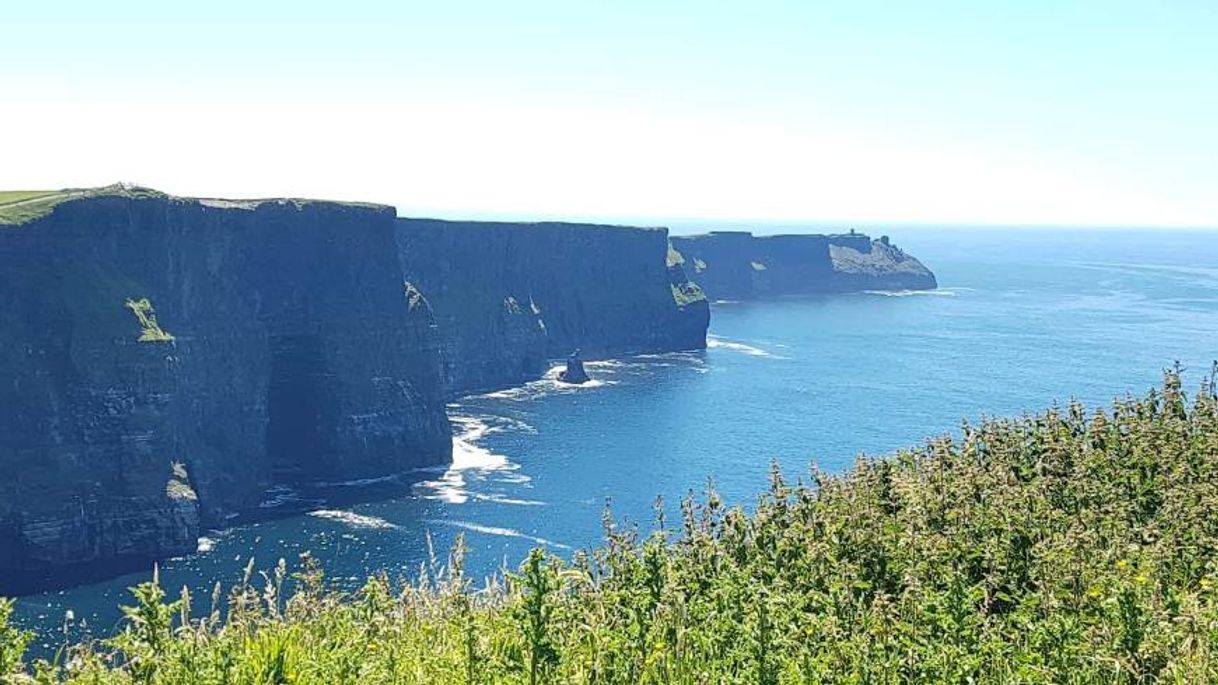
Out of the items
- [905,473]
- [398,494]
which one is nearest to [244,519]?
[398,494]

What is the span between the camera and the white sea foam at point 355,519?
126000 mm

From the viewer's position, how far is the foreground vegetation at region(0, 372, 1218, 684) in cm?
1284

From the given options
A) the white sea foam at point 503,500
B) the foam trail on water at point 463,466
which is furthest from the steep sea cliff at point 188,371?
the white sea foam at point 503,500

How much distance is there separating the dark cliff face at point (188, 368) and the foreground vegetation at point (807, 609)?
357 ft

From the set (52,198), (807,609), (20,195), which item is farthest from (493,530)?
(807,609)

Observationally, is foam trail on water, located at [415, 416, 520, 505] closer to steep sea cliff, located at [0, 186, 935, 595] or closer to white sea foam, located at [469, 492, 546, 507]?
white sea foam, located at [469, 492, 546, 507]

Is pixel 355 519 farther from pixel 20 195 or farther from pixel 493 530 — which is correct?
pixel 20 195

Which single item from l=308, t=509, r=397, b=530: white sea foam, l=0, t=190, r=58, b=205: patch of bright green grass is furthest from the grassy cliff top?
l=308, t=509, r=397, b=530: white sea foam

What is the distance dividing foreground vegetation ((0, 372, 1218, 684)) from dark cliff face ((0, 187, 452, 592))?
109 meters

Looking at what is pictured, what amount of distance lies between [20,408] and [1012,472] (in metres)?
116

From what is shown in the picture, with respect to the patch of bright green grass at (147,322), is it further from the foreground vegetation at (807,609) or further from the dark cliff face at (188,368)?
the foreground vegetation at (807,609)

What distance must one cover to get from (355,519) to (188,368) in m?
33.9

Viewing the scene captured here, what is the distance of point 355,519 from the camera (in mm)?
131000

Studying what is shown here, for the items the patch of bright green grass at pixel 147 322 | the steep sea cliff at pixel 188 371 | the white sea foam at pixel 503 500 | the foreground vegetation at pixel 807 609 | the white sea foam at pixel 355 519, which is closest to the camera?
the foreground vegetation at pixel 807 609
